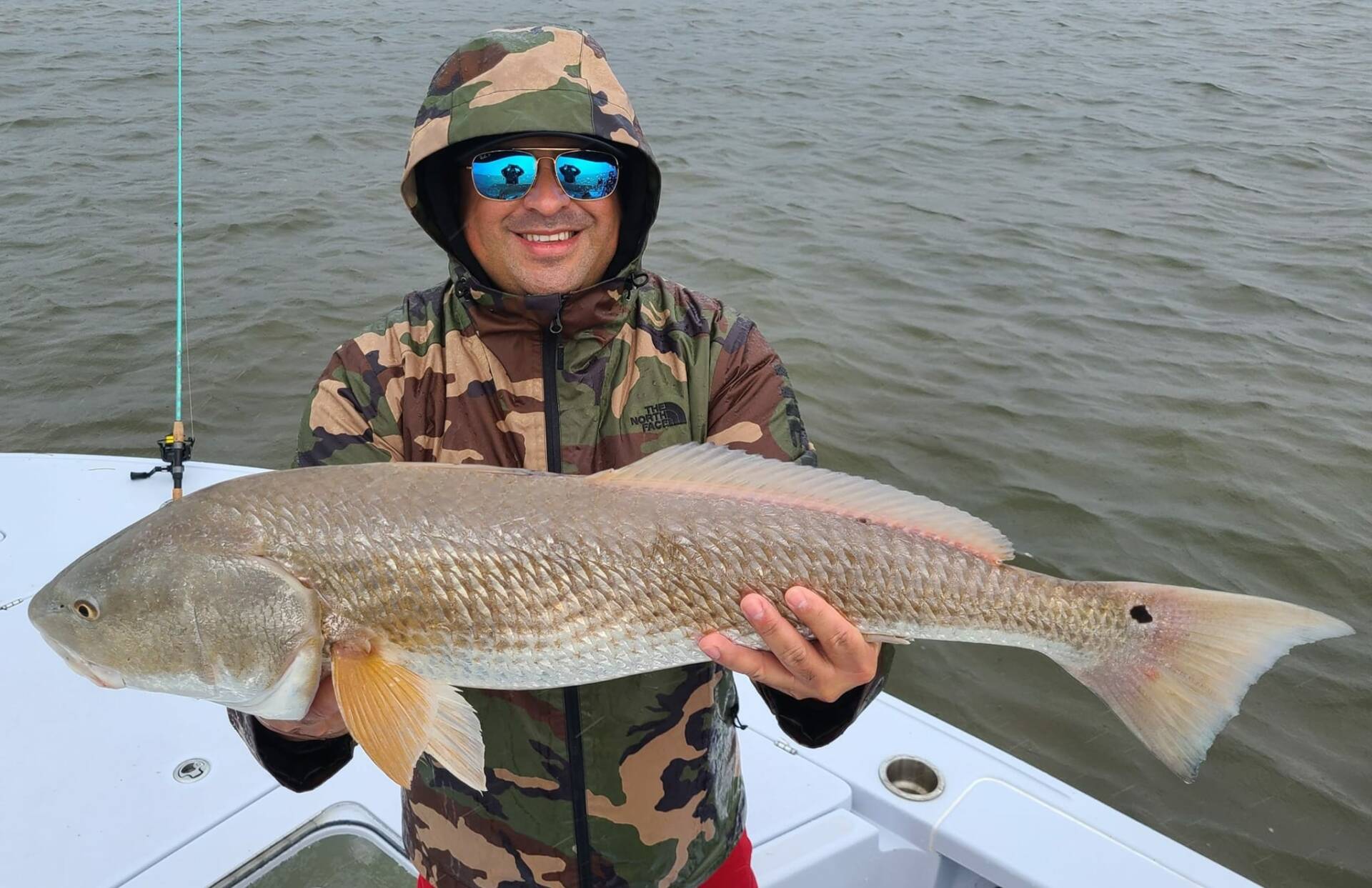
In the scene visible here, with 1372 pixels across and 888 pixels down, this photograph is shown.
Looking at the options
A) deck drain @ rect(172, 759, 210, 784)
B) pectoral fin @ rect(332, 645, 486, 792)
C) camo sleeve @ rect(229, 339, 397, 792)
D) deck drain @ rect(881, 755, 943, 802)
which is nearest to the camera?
pectoral fin @ rect(332, 645, 486, 792)

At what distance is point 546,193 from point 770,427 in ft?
2.79

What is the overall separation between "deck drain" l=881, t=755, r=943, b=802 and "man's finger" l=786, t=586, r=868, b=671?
63.5 inches

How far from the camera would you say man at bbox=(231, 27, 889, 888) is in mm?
2326

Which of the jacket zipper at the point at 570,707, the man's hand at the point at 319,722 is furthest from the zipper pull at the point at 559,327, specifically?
the man's hand at the point at 319,722

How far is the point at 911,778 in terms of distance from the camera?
11.7 ft

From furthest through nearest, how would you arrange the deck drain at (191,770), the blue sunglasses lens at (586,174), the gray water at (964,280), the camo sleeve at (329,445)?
the gray water at (964,280) < the deck drain at (191,770) < the blue sunglasses lens at (586,174) < the camo sleeve at (329,445)

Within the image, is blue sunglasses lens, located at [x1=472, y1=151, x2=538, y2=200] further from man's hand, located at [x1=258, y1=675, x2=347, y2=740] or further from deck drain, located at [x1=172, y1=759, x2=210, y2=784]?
deck drain, located at [x1=172, y1=759, x2=210, y2=784]

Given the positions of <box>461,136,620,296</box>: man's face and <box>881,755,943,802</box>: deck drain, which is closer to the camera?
<box>461,136,620,296</box>: man's face

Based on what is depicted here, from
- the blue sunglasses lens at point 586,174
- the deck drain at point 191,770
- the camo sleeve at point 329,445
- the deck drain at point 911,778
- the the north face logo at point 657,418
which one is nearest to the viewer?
the camo sleeve at point 329,445

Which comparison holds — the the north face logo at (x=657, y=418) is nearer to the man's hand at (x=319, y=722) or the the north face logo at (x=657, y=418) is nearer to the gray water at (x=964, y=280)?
the man's hand at (x=319, y=722)

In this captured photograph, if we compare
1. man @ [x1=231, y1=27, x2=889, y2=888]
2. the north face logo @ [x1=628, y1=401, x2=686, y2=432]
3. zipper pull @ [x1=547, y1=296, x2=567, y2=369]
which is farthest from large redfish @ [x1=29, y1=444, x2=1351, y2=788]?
zipper pull @ [x1=547, y1=296, x2=567, y2=369]

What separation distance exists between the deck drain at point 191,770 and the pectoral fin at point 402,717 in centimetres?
149

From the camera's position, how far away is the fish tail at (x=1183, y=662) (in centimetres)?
207

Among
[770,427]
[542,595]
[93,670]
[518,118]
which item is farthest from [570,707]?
[518,118]
